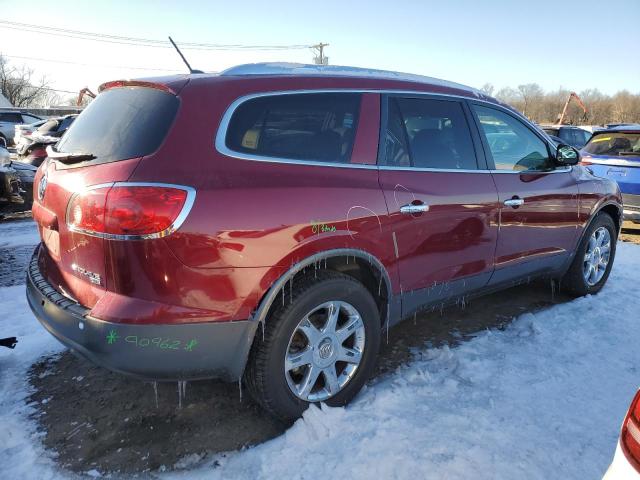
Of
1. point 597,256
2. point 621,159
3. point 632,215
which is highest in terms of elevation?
point 621,159

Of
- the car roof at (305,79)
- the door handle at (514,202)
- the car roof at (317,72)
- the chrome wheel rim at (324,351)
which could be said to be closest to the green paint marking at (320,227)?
the chrome wheel rim at (324,351)

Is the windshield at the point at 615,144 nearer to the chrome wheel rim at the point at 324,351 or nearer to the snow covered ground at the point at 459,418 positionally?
the snow covered ground at the point at 459,418

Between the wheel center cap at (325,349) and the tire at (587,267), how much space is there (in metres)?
2.93

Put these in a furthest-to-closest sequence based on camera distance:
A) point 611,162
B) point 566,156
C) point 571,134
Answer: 1. point 571,134
2. point 611,162
3. point 566,156

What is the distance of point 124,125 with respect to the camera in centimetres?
239

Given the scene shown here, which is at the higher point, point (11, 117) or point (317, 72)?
point (317, 72)

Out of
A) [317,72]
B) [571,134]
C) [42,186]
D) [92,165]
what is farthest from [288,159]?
[571,134]

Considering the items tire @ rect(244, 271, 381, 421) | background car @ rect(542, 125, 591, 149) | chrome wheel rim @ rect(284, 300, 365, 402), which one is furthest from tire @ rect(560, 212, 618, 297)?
background car @ rect(542, 125, 591, 149)

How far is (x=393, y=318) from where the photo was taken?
Answer: 121 inches

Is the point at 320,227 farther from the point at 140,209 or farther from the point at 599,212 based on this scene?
the point at 599,212

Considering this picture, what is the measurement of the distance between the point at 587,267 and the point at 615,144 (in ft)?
13.2

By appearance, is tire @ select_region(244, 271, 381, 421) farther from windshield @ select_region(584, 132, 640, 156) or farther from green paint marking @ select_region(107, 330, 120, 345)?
windshield @ select_region(584, 132, 640, 156)

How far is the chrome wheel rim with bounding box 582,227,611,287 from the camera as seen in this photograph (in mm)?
4689

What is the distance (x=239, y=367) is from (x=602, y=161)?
729 centimetres
